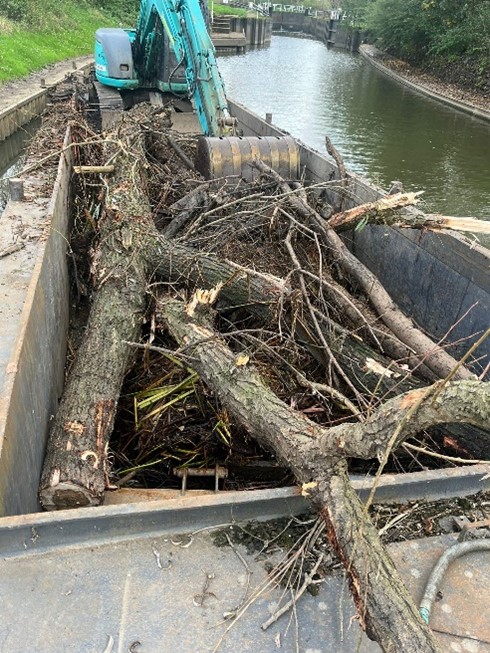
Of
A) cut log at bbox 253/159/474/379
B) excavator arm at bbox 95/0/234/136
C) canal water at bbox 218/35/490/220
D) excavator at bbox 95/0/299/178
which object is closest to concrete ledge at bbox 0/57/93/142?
excavator arm at bbox 95/0/234/136

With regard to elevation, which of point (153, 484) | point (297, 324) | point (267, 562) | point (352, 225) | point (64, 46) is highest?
point (64, 46)

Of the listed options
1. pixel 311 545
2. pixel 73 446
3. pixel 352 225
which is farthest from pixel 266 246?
pixel 311 545

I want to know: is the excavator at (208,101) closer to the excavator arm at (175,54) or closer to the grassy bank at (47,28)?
the excavator arm at (175,54)

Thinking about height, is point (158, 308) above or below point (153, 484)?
above

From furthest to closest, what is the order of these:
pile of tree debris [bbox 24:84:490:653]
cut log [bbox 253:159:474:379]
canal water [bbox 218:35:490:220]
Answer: canal water [bbox 218:35:490:220]
cut log [bbox 253:159:474:379]
pile of tree debris [bbox 24:84:490:653]

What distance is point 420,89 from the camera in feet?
86.9

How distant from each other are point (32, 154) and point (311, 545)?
22.9 feet

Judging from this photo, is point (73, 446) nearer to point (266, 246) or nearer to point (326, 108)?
point (266, 246)

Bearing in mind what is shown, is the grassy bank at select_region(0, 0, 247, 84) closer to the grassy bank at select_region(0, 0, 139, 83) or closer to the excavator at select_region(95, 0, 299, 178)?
the grassy bank at select_region(0, 0, 139, 83)

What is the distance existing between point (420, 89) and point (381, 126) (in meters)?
9.04

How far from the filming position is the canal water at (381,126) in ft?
45.5

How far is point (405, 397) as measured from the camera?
238cm

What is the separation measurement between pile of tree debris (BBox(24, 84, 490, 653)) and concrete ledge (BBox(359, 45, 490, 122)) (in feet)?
56.7

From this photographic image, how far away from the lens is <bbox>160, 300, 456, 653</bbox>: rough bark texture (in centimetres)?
227
